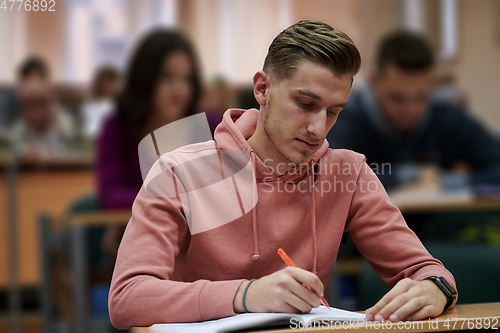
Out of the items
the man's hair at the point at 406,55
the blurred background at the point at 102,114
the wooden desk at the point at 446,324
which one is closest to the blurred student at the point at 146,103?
the blurred background at the point at 102,114

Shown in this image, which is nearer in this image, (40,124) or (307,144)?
(307,144)

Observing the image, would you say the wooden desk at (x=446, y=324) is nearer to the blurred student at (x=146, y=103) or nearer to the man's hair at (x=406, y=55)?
the blurred student at (x=146, y=103)

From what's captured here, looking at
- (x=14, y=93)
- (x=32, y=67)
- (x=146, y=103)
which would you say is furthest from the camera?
(x=32, y=67)

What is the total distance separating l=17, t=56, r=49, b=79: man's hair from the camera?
3.44 metres

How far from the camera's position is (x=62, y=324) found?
2143mm

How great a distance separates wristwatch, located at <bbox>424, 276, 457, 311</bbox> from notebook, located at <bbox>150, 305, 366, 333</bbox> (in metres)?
0.10

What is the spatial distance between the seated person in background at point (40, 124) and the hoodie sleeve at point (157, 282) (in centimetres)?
285

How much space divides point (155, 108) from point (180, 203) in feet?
0.85

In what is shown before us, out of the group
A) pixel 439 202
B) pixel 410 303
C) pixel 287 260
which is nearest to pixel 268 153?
pixel 287 260

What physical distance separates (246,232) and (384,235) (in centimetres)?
16

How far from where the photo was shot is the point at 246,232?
25.0 inches

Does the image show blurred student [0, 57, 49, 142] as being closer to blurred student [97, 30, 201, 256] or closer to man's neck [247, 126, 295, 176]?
blurred student [97, 30, 201, 256]

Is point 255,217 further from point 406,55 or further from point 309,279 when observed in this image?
point 406,55

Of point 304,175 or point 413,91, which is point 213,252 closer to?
point 304,175
